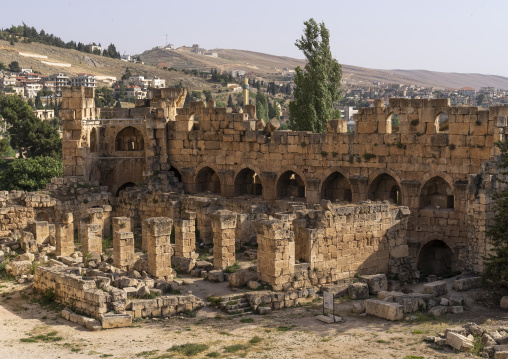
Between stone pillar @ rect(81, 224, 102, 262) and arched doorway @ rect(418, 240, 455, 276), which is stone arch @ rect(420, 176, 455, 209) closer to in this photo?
arched doorway @ rect(418, 240, 455, 276)

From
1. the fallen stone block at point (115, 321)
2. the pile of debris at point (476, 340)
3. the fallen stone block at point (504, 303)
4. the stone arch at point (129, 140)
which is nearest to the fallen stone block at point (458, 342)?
the pile of debris at point (476, 340)

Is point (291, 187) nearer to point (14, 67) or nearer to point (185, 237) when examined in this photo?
point (185, 237)

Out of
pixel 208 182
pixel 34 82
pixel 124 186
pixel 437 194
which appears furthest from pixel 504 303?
pixel 34 82

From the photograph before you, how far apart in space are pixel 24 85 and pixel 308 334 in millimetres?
127925

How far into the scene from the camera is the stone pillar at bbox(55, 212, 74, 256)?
90.1 ft

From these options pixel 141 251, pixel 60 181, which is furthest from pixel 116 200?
pixel 141 251

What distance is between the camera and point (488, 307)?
22.2 metres

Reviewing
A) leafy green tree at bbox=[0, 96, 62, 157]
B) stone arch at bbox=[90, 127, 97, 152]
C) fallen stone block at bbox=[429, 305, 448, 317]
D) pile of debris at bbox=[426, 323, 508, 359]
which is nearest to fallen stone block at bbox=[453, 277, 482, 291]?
fallen stone block at bbox=[429, 305, 448, 317]

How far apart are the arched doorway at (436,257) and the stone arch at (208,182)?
9972 mm

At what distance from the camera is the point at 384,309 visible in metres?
21.0

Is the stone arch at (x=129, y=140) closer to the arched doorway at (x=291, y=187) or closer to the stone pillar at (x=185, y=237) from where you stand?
the arched doorway at (x=291, y=187)

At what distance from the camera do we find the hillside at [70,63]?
14900cm

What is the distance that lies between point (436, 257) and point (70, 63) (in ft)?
444

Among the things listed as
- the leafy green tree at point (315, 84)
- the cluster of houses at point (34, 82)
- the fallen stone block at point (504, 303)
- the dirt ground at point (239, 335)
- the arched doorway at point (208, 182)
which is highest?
the cluster of houses at point (34, 82)
